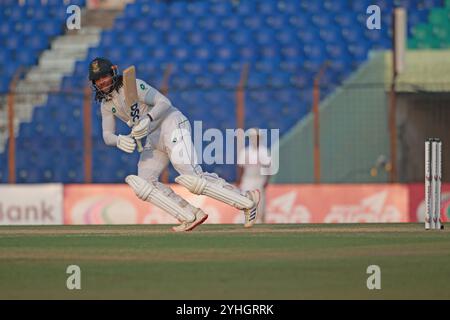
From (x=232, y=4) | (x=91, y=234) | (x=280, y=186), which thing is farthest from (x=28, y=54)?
(x=91, y=234)

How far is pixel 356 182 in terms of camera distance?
19.6m

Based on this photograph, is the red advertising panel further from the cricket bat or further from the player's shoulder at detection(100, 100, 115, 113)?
the player's shoulder at detection(100, 100, 115, 113)

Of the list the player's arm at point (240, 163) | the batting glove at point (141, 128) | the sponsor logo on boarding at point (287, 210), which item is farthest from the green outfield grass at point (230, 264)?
the player's arm at point (240, 163)

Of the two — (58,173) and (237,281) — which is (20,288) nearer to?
(237,281)

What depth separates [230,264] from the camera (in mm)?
9344

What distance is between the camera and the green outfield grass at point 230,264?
25.6 feet

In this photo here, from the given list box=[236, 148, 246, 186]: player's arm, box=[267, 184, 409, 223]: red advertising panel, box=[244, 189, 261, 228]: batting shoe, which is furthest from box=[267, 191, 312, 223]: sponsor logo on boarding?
box=[244, 189, 261, 228]: batting shoe

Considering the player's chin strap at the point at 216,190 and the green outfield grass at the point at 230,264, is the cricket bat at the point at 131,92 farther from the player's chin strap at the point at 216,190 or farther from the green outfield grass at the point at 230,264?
the green outfield grass at the point at 230,264

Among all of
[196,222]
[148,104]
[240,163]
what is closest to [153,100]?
[148,104]

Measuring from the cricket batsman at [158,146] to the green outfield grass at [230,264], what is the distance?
1.18 ft

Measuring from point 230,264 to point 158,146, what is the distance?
3.50m

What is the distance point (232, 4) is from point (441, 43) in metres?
4.67

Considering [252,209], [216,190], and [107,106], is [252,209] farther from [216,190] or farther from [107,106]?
[107,106]

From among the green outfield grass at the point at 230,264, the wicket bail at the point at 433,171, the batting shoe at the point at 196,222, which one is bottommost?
the green outfield grass at the point at 230,264
